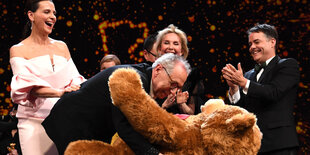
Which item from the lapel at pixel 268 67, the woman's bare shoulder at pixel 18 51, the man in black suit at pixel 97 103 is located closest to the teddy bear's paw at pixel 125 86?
the man in black suit at pixel 97 103

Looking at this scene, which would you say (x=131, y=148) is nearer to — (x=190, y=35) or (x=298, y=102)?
(x=190, y=35)

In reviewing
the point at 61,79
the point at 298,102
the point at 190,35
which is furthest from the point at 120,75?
the point at 298,102

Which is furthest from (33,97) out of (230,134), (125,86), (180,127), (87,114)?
(230,134)

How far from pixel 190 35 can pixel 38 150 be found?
264 cm

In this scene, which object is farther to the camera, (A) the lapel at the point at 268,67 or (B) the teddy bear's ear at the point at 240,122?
(A) the lapel at the point at 268,67

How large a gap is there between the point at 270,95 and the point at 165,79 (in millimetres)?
1093

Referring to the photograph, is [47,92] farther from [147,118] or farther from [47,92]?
[147,118]

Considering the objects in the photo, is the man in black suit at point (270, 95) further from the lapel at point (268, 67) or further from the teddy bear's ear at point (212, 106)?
the teddy bear's ear at point (212, 106)

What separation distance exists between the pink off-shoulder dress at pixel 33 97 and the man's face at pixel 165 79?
617 millimetres

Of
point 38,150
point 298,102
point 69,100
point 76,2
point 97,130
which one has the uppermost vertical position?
point 76,2

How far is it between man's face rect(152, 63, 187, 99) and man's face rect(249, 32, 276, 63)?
1217 millimetres

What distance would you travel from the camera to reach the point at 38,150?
6.64ft

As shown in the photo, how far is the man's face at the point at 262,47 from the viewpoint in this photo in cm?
275

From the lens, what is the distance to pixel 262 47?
275 cm
